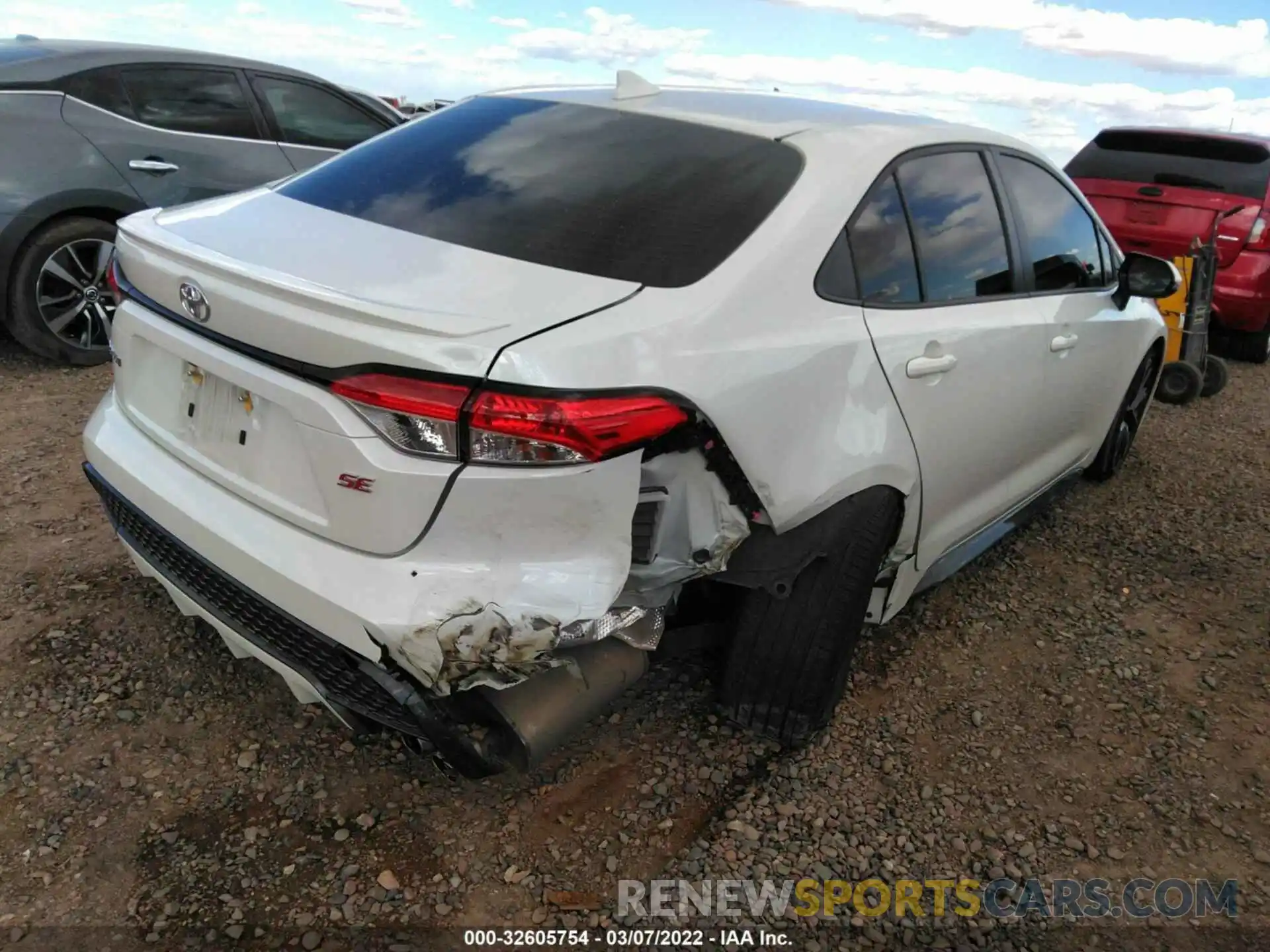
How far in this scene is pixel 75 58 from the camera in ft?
15.7

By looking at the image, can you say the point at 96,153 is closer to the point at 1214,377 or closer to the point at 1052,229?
the point at 1052,229

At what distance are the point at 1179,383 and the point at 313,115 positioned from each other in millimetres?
5597

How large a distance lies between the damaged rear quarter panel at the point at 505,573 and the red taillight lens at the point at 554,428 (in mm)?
29

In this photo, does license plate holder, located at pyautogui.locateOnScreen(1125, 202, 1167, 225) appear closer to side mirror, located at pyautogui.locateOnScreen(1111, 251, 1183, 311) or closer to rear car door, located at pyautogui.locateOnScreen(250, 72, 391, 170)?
side mirror, located at pyautogui.locateOnScreen(1111, 251, 1183, 311)

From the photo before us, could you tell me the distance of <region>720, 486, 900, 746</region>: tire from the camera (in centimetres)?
229

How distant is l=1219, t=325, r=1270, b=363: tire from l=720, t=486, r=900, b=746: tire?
6.37m

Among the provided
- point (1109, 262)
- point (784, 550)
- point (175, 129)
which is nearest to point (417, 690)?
point (784, 550)

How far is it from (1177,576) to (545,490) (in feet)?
9.92

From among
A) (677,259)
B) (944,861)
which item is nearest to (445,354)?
(677,259)

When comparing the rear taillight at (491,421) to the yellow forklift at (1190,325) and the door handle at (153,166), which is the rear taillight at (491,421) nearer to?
the door handle at (153,166)

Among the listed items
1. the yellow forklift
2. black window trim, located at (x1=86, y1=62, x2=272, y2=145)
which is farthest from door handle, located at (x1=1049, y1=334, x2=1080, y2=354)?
black window trim, located at (x1=86, y1=62, x2=272, y2=145)

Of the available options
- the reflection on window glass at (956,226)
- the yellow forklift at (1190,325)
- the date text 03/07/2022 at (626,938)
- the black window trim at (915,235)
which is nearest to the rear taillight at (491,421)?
the black window trim at (915,235)

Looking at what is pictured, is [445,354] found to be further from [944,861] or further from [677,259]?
[944,861]

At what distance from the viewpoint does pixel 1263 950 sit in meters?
2.06
